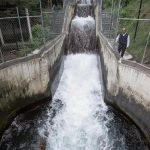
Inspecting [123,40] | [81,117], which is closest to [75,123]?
[81,117]

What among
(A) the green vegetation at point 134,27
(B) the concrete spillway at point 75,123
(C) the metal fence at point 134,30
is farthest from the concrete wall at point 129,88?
(A) the green vegetation at point 134,27

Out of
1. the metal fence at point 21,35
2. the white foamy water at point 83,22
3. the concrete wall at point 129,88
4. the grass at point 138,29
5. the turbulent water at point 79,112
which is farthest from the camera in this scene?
the white foamy water at point 83,22

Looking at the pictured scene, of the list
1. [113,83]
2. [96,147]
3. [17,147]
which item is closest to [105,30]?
[113,83]

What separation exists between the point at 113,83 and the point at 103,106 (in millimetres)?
1551

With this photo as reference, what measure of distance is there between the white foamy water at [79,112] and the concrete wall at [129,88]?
1.08m

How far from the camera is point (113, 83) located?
11031 millimetres

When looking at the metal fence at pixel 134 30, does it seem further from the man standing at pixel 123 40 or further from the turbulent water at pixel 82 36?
the turbulent water at pixel 82 36

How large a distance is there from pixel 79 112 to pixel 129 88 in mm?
3054

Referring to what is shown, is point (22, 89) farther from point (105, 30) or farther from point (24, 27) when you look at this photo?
point (105, 30)

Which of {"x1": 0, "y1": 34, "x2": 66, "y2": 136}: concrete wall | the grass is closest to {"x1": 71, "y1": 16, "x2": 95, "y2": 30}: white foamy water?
the grass

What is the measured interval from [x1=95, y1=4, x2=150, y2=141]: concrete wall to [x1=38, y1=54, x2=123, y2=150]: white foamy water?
1084 mm

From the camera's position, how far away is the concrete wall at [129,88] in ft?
30.5

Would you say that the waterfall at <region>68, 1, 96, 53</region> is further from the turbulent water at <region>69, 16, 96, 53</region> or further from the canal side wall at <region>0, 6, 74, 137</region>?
the canal side wall at <region>0, 6, 74, 137</region>

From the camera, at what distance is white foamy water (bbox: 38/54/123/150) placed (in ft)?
31.1
